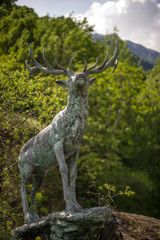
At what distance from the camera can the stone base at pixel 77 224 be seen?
7.52 metres

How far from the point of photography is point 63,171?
7.90 m

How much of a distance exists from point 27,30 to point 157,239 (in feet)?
76.2

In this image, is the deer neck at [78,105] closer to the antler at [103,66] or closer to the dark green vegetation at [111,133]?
the antler at [103,66]

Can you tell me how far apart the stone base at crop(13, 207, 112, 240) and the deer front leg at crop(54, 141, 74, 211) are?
211 mm

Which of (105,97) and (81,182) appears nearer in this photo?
(81,182)

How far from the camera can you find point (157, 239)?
971 centimetres

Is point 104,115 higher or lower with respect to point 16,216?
higher

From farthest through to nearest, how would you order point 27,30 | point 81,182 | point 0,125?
point 27,30 < point 81,182 < point 0,125

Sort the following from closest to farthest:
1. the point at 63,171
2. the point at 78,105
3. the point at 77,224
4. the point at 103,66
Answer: the point at 77,224, the point at 63,171, the point at 78,105, the point at 103,66

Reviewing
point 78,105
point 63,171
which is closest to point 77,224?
point 63,171

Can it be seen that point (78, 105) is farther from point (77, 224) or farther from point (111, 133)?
point (111, 133)

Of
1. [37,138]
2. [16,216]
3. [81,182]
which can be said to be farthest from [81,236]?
[81,182]

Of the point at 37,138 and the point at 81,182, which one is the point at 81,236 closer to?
the point at 37,138

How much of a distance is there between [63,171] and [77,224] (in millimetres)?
948
